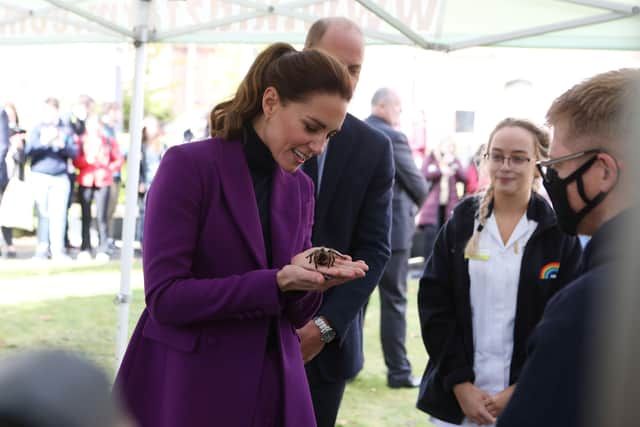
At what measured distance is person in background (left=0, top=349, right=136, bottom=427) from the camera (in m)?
0.70

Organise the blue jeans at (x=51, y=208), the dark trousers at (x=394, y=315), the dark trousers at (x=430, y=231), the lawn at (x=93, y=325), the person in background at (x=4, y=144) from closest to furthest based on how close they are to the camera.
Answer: the lawn at (x=93, y=325)
the dark trousers at (x=394, y=315)
the person in background at (x=4, y=144)
the blue jeans at (x=51, y=208)
the dark trousers at (x=430, y=231)

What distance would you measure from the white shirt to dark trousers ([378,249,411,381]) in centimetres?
385

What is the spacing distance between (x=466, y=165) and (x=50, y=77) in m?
9.76

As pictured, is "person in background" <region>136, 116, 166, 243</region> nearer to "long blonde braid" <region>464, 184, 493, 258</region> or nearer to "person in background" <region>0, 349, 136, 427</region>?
"long blonde braid" <region>464, 184, 493, 258</region>

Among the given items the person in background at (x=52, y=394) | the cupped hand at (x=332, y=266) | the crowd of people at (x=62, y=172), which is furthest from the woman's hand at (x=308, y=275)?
the crowd of people at (x=62, y=172)

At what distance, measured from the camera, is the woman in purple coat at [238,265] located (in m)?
2.41

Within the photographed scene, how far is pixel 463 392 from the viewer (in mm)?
3312

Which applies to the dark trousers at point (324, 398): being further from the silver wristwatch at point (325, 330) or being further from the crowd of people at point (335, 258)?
the silver wristwatch at point (325, 330)

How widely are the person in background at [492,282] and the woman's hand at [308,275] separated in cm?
101

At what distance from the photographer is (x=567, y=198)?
6.72 feet

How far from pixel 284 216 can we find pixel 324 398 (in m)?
1.03

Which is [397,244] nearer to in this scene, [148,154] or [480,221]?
[480,221]

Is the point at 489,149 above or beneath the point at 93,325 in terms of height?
above

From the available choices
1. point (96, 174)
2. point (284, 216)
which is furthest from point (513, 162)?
point (96, 174)
